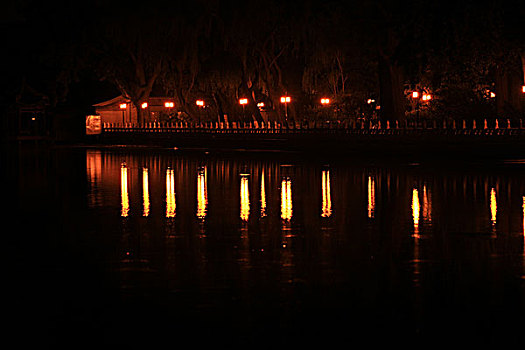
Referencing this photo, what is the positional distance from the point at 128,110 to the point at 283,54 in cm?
2202

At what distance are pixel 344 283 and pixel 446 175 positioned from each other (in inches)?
663

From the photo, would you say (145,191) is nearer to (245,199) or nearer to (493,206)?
(245,199)

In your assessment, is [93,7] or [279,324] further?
[93,7]

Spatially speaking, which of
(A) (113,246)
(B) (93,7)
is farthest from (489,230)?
(B) (93,7)

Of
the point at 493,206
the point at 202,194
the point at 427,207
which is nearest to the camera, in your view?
the point at 427,207

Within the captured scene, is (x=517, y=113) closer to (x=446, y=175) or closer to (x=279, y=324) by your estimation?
(x=446, y=175)

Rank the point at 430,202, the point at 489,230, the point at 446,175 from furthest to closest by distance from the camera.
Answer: the point at 446,175 → the point at 430,202 → the point at 489,230

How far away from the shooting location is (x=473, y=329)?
7816mm

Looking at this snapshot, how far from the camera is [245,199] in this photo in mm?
19859

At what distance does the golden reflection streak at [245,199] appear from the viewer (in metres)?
16.8

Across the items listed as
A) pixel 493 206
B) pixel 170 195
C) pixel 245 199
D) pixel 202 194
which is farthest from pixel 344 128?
pixel 493 206

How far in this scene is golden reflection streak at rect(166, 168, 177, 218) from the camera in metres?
17.4

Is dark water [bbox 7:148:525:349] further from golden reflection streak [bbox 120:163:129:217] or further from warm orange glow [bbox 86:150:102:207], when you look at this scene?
warm orange glow [bbox 86:150:102:207]

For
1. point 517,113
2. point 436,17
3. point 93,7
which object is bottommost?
point 517,113
